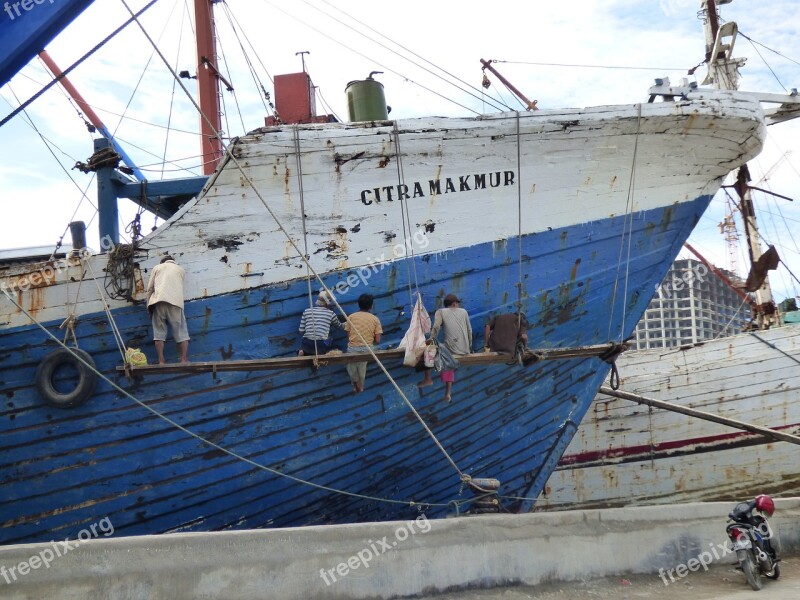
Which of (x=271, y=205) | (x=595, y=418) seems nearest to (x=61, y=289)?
(x=271, y=205)

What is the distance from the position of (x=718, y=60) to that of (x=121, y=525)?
1742cm

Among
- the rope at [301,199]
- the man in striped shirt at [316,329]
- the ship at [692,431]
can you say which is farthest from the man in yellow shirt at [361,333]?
the ship at [692,431]

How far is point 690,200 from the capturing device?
780 centimetres

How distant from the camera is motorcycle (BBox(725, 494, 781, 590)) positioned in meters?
5.12

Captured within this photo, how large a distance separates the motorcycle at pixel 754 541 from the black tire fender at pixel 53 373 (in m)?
5.24

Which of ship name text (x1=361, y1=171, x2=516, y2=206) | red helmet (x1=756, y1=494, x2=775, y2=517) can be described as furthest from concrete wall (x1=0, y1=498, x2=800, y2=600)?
ship name text (x1=361, y1=171, x2=516, y2=206)

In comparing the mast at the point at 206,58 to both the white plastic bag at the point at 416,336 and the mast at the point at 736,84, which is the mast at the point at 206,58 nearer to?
the white plastic bag at the point at 416,336

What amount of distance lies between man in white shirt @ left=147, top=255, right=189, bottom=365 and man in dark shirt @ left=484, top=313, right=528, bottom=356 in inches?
107

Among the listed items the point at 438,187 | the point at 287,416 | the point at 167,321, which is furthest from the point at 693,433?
the point at 167,321

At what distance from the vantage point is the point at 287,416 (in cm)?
666

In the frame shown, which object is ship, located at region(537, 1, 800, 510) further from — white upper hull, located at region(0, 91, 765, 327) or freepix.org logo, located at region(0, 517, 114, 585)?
freepix.org logo, located at region(0, 517, 114, 585)

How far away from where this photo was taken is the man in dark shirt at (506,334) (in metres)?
6.63

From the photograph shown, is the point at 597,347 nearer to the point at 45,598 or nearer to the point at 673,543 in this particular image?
the point at 673,543

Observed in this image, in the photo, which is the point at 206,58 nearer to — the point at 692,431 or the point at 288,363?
the point at 288,363
